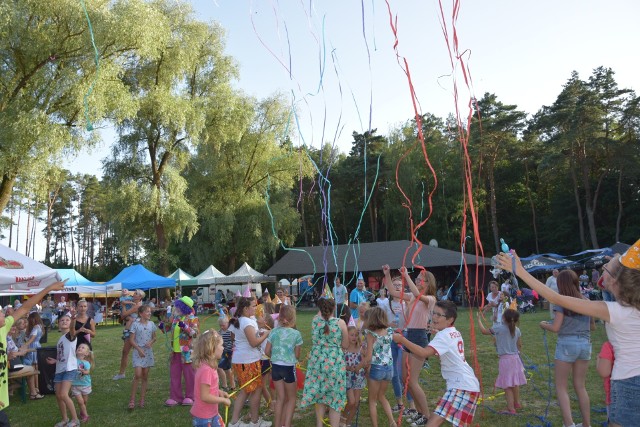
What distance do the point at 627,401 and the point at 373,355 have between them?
108 inches

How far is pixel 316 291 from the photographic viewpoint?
32125 mm

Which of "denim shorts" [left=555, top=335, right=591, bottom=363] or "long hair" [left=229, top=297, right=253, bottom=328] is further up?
"long hair" [left=229, top=297, right=253, bottom=328]

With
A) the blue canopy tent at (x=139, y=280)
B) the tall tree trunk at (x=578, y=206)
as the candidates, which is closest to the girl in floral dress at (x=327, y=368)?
the blue canopy tent at (x=139, y=280)

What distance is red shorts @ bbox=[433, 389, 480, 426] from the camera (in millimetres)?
4062

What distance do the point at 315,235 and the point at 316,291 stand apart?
1657 centimetres

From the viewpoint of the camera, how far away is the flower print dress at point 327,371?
206 inches

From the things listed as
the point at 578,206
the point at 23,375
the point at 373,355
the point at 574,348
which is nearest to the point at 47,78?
the point at 23,375

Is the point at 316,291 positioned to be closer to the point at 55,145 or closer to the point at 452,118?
the point at 55,145

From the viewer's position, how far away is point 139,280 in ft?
71.6

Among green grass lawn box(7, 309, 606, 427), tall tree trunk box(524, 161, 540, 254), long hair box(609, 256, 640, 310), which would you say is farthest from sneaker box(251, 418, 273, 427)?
tall tree trunk box(524, 161, 540, 254)

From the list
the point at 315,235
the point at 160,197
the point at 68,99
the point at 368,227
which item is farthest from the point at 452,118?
the point at 68,99

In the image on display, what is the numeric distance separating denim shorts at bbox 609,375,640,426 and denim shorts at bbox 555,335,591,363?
2042 millimetres

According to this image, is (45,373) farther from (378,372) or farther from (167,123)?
(167,123)

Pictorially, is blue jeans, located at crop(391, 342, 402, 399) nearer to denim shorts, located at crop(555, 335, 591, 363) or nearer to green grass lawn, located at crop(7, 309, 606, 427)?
green grass lawn, located at crop(7, 309, 606, 427)
